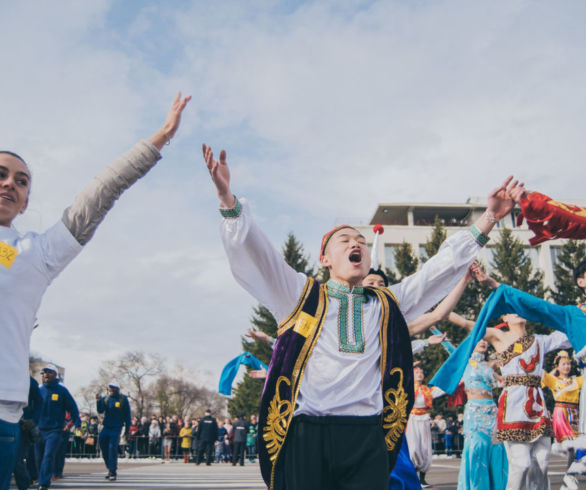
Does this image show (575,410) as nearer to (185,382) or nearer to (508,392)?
(508,392)

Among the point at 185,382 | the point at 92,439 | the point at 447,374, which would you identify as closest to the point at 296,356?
the point at 447,374

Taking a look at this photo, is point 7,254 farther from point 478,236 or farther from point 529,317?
point 529,317

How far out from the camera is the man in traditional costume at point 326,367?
287 cm

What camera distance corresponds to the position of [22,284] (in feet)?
7.97

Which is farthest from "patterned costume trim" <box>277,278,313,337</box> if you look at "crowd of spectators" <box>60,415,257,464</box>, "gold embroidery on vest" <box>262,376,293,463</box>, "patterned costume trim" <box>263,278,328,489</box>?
"crowd of spectators" <box>60,415,257,464</box>

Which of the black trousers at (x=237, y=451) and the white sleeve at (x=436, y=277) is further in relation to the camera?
the black trousers at (x=237, y=451)

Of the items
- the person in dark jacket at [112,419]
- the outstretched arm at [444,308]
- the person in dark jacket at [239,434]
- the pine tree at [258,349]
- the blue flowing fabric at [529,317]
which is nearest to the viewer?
the outstretched arm at [444,308]

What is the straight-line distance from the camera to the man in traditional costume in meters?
2.87

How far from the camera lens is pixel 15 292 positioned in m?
2.40

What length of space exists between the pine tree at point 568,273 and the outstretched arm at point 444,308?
40813mm

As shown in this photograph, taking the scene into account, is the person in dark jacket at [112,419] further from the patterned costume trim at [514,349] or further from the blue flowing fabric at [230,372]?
the patterned costume trim at [514,349]

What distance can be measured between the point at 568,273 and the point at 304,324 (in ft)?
145

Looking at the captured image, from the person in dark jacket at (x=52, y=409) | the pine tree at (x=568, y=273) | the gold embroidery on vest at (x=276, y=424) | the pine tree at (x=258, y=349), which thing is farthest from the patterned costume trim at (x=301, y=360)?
the pine tree at (x=568, y=273)

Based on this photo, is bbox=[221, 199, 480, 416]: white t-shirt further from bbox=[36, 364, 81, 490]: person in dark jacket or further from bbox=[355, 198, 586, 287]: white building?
bbox=[355, 198, 586, 287]: white building
